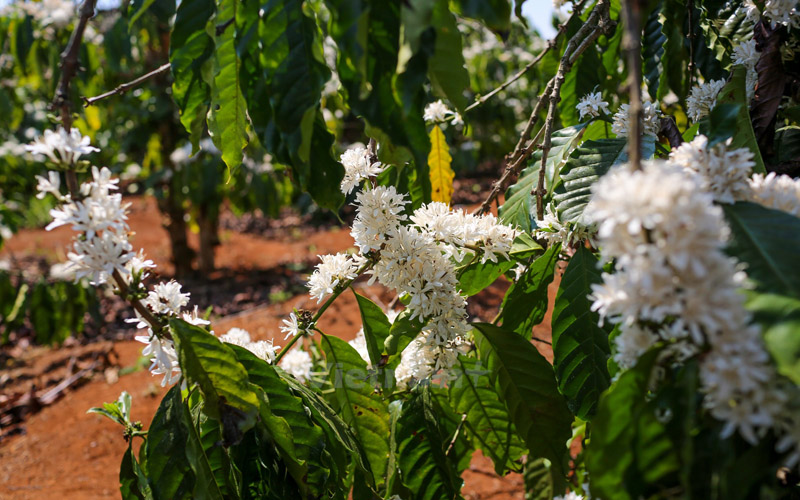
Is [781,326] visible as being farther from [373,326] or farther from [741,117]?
[373,326]

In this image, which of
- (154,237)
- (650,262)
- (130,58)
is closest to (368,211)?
(650,262)

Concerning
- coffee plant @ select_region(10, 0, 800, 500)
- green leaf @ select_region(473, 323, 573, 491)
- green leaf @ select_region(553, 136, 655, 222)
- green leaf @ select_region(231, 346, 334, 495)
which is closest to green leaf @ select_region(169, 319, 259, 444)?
coffee plant @ select_region(10, 0, 800, 500)

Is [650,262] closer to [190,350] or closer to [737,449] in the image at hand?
[737,449]

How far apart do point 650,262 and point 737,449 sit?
279 mm

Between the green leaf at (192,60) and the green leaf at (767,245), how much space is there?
32.0 inches

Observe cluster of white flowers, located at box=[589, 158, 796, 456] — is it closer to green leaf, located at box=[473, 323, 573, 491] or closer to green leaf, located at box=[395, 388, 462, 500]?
green leaf, located at box=[473, 323, 573, 491]

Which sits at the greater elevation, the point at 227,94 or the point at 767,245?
the point at 227,94

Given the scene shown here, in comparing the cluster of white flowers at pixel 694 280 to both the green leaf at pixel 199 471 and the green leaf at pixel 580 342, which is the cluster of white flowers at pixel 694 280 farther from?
the green leaf at pixel 199 471

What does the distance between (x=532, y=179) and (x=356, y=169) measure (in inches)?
16.1

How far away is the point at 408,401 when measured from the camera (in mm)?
1195

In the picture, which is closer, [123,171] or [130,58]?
[130,58]

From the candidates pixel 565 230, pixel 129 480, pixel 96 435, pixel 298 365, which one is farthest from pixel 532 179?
pixel 96 435

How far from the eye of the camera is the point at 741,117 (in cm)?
89

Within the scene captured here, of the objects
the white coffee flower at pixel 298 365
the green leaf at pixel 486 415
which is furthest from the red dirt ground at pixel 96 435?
the green leaf at pixel 486 415
